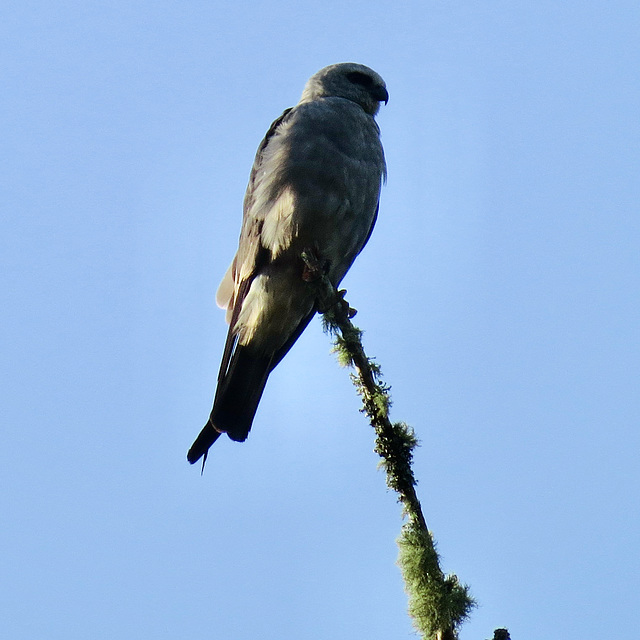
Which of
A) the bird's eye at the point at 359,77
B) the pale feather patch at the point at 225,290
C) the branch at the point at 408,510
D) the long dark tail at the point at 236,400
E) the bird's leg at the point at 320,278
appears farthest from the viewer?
the bird's eye at the point at 359,77

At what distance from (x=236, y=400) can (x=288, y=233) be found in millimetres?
901

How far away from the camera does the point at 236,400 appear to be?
4195mm

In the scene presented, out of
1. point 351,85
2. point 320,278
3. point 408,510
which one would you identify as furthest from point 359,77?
point 408,510

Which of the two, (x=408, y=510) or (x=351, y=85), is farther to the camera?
(x=351, y=85)

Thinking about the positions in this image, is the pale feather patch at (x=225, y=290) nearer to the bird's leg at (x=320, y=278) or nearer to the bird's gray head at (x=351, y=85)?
the bird's leg at (x=320, y=278)

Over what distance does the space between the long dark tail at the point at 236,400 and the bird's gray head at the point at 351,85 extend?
2.05 m

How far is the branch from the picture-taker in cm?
225

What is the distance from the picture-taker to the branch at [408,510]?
2.25 metres

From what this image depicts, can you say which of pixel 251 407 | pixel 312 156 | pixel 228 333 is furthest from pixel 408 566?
pixel 312 156

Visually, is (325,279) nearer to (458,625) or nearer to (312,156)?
(312,156)

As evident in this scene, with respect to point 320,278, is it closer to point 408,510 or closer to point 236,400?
point 236,400

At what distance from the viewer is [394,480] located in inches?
101

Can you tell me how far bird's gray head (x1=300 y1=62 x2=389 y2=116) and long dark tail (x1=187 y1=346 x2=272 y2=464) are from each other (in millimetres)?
2053

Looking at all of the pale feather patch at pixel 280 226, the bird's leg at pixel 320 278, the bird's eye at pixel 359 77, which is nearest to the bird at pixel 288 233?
the pale feather patch at pixel 280 226
